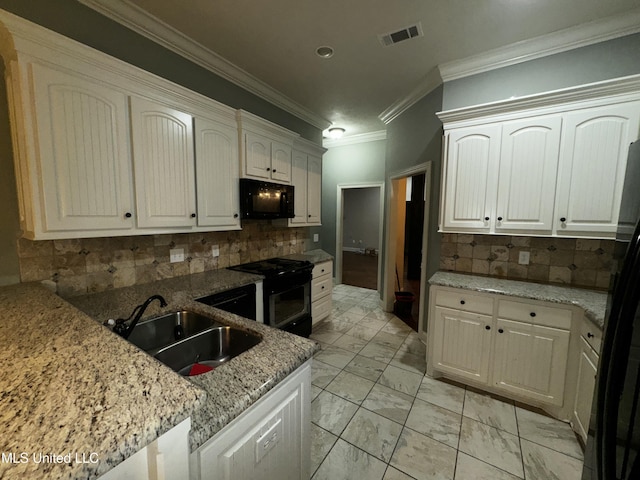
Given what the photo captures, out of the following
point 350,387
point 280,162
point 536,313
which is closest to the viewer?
point 536,313

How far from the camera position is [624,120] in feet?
5.67

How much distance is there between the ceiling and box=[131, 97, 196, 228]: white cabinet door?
0.73 meters

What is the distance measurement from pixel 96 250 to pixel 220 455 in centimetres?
175

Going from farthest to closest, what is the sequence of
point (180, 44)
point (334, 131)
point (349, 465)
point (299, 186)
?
point (334, 131), point (299, 186), point (180, 44), point (349, 465)

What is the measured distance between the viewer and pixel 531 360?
1.94 m

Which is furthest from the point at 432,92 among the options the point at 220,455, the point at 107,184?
the point at 220,455

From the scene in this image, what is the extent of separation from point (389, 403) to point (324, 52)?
3081mm

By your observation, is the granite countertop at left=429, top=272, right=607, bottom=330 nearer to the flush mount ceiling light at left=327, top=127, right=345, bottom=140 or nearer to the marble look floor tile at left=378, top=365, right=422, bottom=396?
the marble look floor tile at left=378, top=365, right=422, bottom=396

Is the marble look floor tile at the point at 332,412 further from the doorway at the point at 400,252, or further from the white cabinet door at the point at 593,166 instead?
the white cabinet door at the point at 593,166

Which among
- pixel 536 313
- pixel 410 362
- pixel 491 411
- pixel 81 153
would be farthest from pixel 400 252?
pixel 81 153

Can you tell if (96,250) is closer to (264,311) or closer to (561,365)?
(264,311)

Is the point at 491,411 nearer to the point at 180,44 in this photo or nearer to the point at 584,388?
the point at 584,388

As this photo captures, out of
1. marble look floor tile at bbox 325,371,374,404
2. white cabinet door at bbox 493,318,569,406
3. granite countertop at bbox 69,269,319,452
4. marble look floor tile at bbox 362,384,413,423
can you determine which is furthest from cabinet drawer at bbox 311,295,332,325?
white cabinet door at bbox 493,318,569,406

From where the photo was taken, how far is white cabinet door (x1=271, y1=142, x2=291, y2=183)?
2.74m
